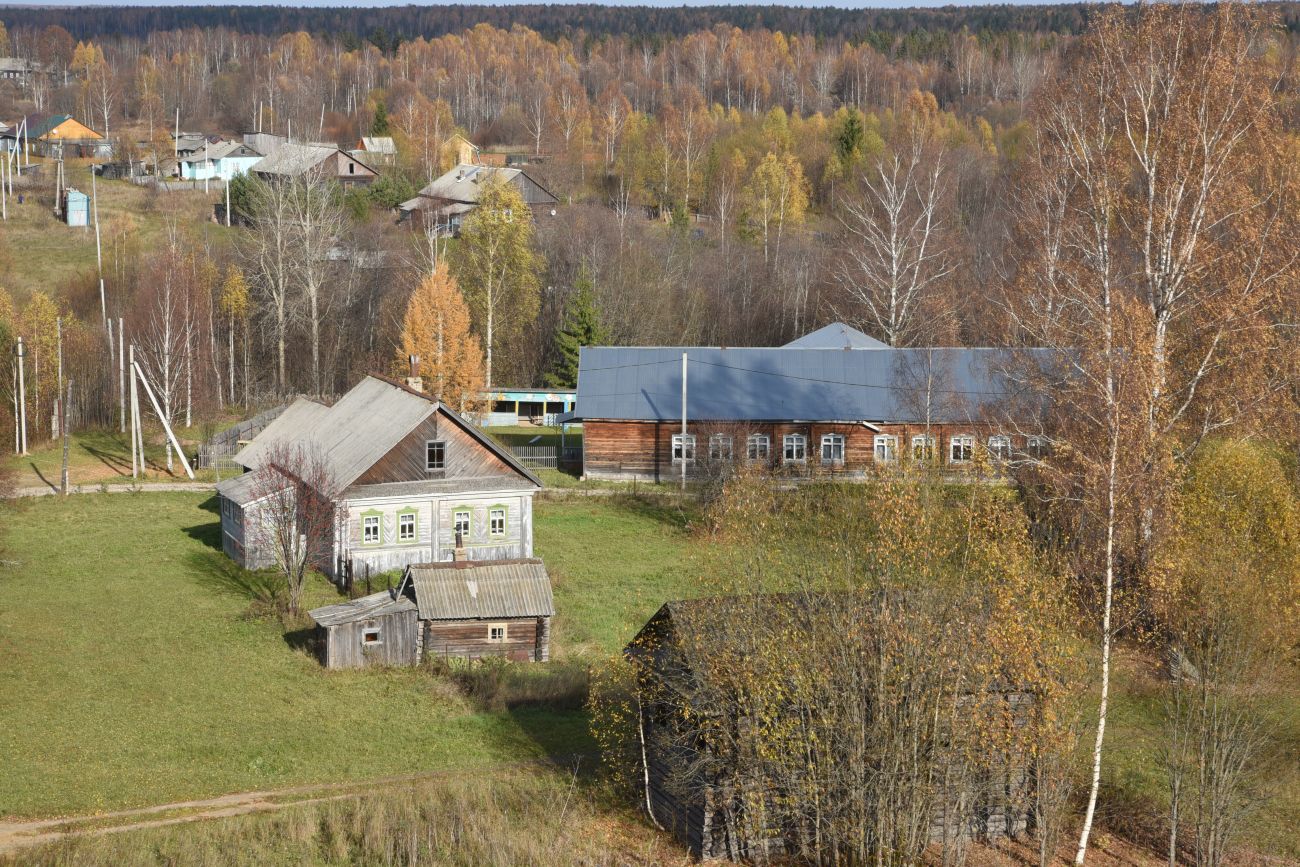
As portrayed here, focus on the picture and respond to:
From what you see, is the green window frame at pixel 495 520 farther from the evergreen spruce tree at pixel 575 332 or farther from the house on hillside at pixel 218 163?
the house on hillside at pixel 218 163

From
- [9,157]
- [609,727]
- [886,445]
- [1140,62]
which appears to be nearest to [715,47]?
[9,157]

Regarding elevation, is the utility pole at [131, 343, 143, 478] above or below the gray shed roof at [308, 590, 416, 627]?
above

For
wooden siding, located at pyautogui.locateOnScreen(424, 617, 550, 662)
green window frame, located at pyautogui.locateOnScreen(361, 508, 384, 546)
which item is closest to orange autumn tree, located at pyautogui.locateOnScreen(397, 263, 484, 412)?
green window frame, located at pyautogui.locateOnScreen(361, 508, 384, 546)

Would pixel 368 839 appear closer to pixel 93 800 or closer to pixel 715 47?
pixel 93 800

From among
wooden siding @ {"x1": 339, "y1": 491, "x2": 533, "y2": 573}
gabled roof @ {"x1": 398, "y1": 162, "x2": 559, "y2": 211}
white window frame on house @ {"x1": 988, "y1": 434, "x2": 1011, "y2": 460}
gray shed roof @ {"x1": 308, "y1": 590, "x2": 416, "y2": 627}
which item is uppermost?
gabled roof @ {"x1": 398, "y1": 162, "x2": 559, "y2": 211}

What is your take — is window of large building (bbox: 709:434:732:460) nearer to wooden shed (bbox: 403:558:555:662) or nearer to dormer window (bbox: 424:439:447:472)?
dormer window (bbox: 424:439:447:472)

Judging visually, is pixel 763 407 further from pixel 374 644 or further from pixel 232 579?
pixel 374 644

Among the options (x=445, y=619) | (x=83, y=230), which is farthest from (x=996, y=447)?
(x=83, y=230)
